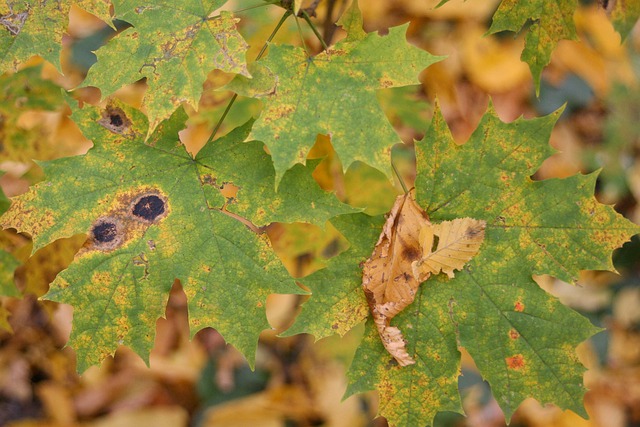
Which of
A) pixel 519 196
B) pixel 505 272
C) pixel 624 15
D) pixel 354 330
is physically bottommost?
pixel 354 330

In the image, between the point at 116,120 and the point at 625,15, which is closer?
the point at 116,120

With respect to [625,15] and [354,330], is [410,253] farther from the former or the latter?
[354,330]

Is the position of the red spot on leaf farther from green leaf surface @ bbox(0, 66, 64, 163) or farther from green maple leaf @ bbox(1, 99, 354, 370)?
green leaf surface @ bbox(0, 66, 64, 163)

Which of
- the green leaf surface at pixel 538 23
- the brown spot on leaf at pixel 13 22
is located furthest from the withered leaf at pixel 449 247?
the brown spot on leaf at pixel 13 22

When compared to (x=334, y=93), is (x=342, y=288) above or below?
below

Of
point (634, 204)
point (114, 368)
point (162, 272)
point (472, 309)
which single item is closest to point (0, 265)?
point (162, 272)

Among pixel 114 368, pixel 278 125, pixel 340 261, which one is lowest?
pixel 114 368

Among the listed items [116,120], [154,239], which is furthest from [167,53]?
[154,239]

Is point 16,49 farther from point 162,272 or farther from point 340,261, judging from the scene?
point 340,261
